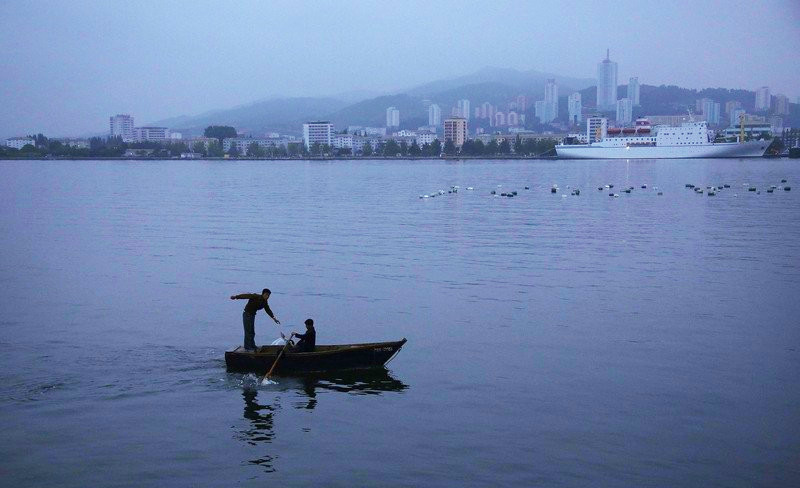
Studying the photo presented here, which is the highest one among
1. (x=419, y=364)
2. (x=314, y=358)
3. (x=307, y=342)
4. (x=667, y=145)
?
(x=667, y=145)

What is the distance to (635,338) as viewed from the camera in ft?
60.7

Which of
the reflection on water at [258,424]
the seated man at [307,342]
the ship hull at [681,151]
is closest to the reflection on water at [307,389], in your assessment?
the reflection on water at [258,424]

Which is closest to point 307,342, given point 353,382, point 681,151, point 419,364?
point 353,382

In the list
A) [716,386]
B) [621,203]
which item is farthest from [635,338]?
[621,203]

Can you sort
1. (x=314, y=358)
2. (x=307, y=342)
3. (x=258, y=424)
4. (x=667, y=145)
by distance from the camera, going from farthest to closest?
(x=667, y=145) < (x=307, y=342) < (x=314, y=358) < (x=258, y=424)

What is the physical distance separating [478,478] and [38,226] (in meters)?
39.0

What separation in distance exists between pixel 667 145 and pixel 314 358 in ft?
547

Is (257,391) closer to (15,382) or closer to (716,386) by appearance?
(15,382)

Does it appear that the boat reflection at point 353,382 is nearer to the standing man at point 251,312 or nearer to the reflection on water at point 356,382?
the reflection on water at point 356,382

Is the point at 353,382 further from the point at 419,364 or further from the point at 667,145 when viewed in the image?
the point at 667,145

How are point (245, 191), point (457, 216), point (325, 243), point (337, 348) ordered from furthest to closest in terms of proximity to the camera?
point (245, 191)
point (457, 216)
point (325, 243)
point (337, 348)

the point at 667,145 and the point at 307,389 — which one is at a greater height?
the point at 667,145

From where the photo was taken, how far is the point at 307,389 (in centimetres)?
1539

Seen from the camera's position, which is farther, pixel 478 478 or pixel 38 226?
pixel 38 226
